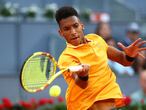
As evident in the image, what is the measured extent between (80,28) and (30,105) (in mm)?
4081

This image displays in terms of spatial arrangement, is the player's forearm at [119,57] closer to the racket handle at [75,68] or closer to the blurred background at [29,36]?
the racket handle at [75,68]

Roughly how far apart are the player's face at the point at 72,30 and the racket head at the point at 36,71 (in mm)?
313

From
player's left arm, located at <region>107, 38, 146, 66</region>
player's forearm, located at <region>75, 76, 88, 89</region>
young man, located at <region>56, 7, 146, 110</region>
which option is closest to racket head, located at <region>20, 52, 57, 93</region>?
young man, located at <region>56, 7, 146, 110</region>

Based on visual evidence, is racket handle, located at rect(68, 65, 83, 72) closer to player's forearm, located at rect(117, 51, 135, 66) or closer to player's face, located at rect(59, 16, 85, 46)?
player's face, located at rect(59, 16, 85, 46)

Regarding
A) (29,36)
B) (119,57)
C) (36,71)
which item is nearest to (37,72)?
(36,71)

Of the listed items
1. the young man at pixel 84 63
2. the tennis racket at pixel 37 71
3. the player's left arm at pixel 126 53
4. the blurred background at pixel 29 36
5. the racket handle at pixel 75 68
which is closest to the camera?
the racket handle at pixel 75 68

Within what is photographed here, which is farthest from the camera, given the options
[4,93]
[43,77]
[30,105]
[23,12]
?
[23,12]

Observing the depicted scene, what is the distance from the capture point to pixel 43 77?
6027 millimetres

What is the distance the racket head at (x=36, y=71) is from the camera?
19.4 feet

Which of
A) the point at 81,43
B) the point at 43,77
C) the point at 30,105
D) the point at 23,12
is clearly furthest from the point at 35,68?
the point at 23,12

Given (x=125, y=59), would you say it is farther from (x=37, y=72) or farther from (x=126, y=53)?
(x=37, y=72)

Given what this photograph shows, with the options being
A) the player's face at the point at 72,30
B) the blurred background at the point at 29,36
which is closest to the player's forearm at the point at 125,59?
the player's face at the point at 72,30

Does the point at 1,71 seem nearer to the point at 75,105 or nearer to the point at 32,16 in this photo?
the point at 32,16

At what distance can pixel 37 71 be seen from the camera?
6078 mm
